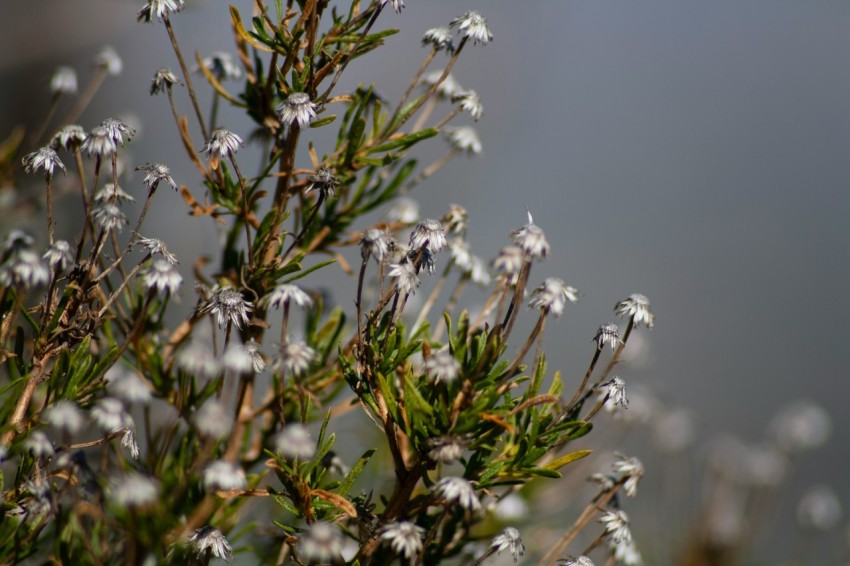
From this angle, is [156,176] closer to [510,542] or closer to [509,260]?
[509,260]

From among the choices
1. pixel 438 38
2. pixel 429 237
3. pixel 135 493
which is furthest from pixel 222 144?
pixel 135 493

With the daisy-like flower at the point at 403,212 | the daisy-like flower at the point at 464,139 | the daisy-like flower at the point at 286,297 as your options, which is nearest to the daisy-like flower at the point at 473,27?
the daisy-like flower at the point at 464,139

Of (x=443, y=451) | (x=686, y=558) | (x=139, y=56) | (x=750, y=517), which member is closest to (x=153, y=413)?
(x=443, y=451)

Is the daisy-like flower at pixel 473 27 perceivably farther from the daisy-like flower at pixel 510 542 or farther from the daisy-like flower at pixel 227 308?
the daisy-like flower at pixel 510 542

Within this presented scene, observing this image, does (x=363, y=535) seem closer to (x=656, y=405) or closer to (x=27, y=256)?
(x=27, y=256)

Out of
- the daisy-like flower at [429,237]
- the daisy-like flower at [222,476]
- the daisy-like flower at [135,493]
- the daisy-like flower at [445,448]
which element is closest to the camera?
the daisy-like flower at [135,493]

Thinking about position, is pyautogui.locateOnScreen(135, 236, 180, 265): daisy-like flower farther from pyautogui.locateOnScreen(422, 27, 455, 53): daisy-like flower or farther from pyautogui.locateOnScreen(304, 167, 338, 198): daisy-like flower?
pyautogui.locateOnScreen(422, 27, 455, 53): daisy-like flower

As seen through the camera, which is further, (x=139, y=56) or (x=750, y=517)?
(x=139, y=56)

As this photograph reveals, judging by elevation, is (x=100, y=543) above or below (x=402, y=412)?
below
